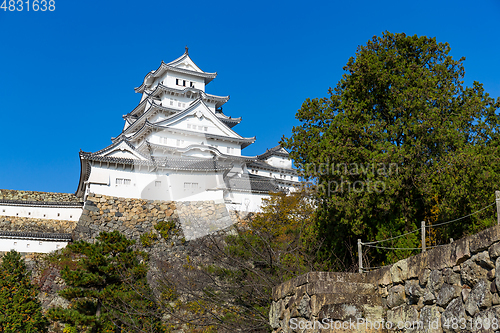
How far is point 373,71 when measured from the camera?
11828 millimetres

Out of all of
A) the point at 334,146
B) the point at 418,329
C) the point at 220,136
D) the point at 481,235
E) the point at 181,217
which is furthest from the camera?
the point at 220,136

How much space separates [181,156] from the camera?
3127cm

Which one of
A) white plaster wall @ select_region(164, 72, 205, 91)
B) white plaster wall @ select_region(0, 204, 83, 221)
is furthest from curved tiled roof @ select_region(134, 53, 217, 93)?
white plaster wall @ select_region(0, 204, 83, 221)

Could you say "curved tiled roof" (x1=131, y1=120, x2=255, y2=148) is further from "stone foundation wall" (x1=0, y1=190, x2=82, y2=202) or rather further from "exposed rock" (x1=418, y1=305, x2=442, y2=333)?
"exposed rock" (x1=418, y1=305, x2=442, y2=333)

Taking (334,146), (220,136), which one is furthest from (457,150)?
(220,136)

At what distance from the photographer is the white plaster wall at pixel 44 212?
74.0 feet

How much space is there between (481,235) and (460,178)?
671cm

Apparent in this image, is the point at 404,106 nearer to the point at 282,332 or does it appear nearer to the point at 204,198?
the point at 282,332

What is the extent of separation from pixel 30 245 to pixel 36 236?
0.46m

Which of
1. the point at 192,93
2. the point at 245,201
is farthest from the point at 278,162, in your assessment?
the point at 245,201

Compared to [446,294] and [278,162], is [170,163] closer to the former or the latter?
[278,162]

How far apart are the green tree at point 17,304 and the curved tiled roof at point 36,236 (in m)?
4.93

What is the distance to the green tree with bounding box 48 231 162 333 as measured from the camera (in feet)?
41.4

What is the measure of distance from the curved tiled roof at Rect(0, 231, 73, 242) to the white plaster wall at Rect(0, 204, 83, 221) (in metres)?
3.02
